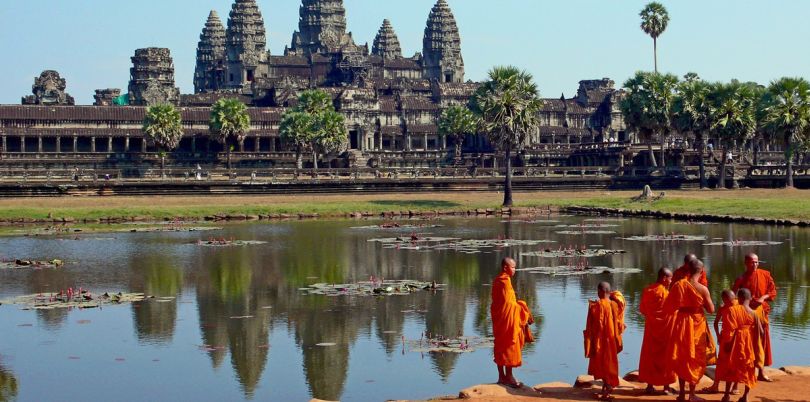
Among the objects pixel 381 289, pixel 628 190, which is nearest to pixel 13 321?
pixel 381 289

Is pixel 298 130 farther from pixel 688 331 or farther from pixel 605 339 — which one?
pixel 688 331

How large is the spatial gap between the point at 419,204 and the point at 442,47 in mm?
122918

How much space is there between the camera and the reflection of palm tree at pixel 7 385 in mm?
21609

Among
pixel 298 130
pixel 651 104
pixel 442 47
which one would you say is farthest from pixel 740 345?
pixel 442 47

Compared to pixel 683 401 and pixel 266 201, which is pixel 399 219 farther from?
pixel 683 401

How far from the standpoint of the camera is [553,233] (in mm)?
54094

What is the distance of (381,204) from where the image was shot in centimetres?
7169

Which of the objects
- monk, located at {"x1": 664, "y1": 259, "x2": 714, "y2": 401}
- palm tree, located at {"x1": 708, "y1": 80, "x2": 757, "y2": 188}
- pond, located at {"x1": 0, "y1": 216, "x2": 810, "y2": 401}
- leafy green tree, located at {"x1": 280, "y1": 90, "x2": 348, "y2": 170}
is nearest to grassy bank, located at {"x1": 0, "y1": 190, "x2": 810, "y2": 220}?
palm tree, located at {"x1": 708, "y1": 80, "x2": 757, "y2": 188}

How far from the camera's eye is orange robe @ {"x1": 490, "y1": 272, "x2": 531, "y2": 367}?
20.1 meters

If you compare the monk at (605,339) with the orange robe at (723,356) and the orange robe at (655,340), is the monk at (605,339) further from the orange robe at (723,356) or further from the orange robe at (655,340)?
the orange robe at (723,356)

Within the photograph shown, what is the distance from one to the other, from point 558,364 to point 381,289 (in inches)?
404

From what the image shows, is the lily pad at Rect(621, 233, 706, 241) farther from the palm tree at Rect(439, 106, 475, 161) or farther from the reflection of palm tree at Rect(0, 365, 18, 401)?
the palm tree at Rect(439, 106, 475, 161)

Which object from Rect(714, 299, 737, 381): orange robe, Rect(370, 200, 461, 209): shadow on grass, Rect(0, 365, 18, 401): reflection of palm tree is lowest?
Rect(0, 365, 18, 401): reflection of palm tree

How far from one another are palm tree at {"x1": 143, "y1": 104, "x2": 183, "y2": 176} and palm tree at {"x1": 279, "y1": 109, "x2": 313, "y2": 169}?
10753 millimetres
